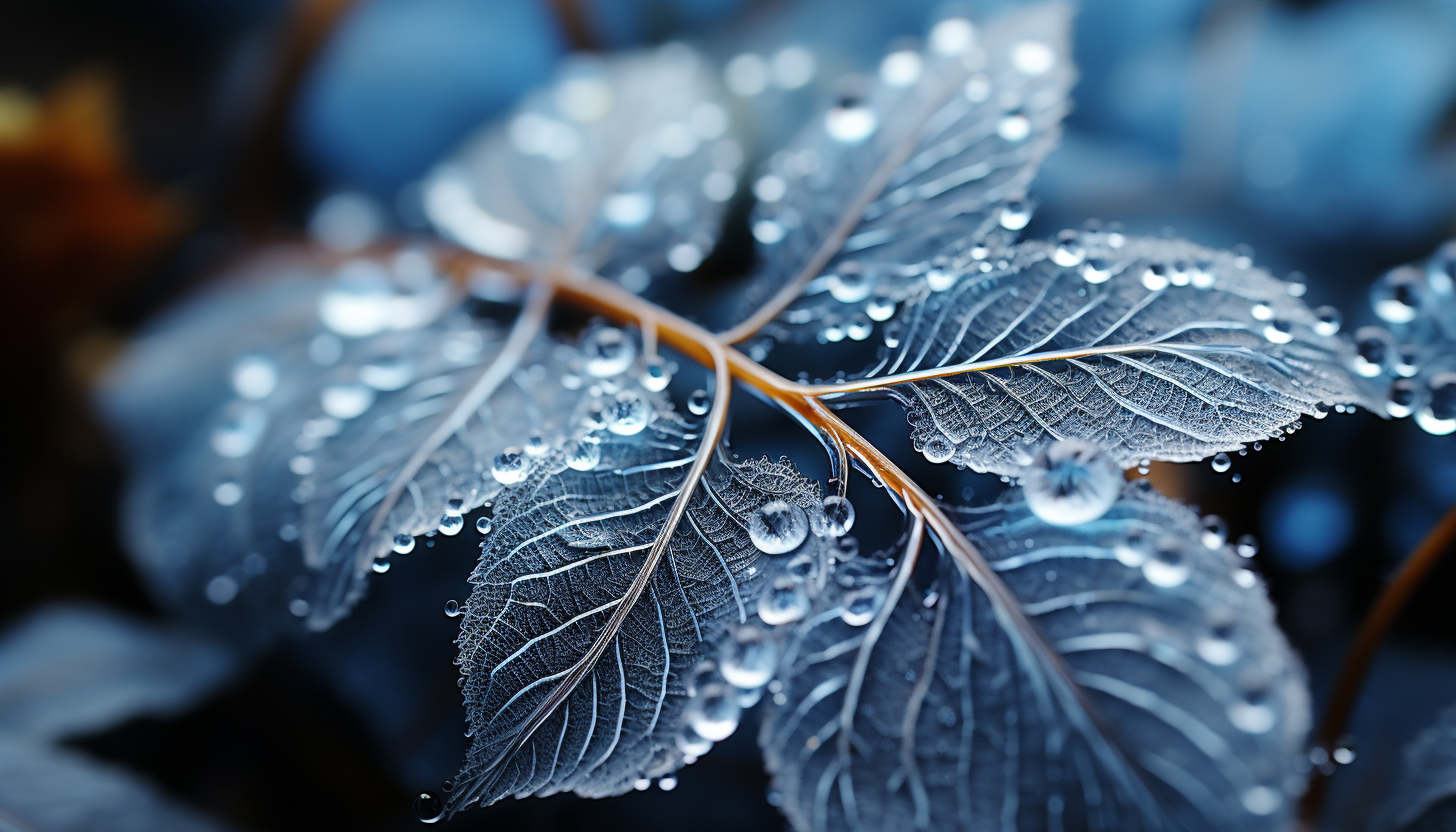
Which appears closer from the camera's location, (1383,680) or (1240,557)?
(1240,557)

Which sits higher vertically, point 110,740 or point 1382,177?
point 1382,177

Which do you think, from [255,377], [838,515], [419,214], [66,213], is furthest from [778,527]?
[66,213]

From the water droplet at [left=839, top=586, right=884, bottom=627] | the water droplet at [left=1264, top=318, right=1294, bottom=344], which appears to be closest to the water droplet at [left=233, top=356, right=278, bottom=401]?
the water droplet at [left=839, top=586, right=884, bottom=627]

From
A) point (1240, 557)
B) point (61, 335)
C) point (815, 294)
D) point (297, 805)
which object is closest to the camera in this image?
point (1240, 557)

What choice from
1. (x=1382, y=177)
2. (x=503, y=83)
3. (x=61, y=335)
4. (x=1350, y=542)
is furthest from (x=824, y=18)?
(x=61, y=335)

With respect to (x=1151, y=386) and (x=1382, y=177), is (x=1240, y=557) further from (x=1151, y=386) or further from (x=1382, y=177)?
(x=1382, y=177)

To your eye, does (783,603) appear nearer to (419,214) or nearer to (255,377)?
(255,377)
